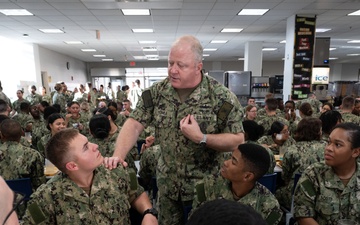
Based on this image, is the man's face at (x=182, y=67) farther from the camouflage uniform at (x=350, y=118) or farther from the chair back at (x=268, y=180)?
the camouflage uniform at (x=350, y=118)

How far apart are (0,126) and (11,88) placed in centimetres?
915

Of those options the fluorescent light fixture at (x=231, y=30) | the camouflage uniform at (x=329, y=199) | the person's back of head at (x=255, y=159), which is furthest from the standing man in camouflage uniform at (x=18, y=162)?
the fluorescent light fixture at (x=231, y=30)

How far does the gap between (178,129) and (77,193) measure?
2.25 feet

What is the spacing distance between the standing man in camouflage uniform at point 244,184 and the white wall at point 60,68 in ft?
38.4

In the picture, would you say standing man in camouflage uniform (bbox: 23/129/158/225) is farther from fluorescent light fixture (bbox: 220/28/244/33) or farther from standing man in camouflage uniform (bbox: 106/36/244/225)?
fluorescent light fixture (bbox: 220/28/244/33)

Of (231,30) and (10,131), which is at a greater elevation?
(231,30)

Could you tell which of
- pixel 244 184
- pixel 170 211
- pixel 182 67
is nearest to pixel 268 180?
pixel 244 184

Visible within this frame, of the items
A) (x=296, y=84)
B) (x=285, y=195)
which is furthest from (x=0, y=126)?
(x=296, y=84)

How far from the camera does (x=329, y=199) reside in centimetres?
162

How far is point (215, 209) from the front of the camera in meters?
0.56

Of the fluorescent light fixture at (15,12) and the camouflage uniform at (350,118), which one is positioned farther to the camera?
the fluorescent light fixture at (15,12)

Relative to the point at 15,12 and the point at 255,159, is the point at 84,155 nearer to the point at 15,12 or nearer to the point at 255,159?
the point at 255,159

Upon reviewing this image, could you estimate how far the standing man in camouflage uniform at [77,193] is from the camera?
1354 mm

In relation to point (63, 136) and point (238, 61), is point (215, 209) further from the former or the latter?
point (238, 61)
